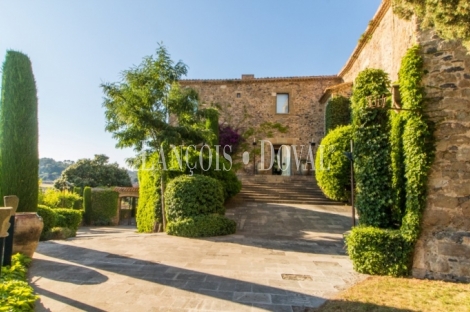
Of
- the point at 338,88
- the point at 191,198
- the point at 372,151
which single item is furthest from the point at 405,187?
the point at 338,88

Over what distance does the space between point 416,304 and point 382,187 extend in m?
2.06

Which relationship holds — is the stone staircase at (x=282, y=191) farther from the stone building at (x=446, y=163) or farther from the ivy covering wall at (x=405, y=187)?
the stone building at (x=446, y=163)

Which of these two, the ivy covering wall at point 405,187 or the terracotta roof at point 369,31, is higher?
the terracotta roof at point 369,31

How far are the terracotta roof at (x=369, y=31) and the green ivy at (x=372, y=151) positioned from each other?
548 cm

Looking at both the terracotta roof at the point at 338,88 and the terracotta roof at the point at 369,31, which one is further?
the terracotta roof at the point at 338,88

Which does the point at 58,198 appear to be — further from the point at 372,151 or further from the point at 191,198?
the point at 372,151

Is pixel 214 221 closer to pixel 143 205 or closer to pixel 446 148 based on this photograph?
pixel 143 205

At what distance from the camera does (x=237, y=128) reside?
53.2 feet

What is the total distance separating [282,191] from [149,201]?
5.56 m

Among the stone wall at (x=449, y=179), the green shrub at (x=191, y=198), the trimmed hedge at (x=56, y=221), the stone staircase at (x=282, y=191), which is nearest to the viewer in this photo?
the stone wall at (x=449, y=179)

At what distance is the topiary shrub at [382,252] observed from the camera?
13.6 ft

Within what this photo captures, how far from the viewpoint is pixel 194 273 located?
3.96 metres

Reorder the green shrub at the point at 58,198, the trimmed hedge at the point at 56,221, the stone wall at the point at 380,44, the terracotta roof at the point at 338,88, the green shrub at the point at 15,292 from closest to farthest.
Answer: the green shrub at the point at 15,292 < the trimmed hedge at the point at 56,221 < the stone wall at the point at 380,44 < the green shrub at the point at 58,198 < the terracotta roof at the point at 338,88

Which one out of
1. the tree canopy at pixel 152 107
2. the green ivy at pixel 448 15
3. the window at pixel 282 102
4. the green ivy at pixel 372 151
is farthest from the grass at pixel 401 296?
the window at pixel 282 102
